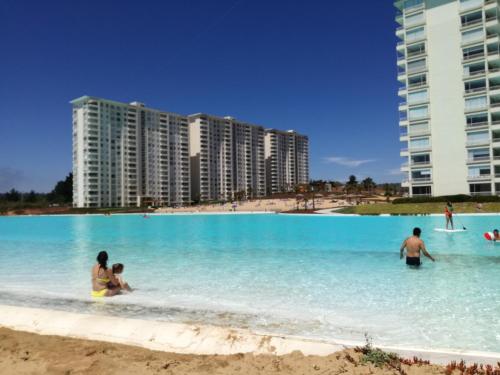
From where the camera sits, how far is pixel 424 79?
65875 millimetres

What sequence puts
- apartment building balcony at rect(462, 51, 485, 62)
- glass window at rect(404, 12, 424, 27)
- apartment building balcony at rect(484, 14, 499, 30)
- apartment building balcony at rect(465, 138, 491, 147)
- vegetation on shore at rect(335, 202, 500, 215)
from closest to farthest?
1. vegetation on shore at rect(335, 202, 500, 215)
2. apartment building balcony at rect(484, 14, 499, 30)
3. apartment building balcony at rect(465, 138, 491, 147)
4. apartment building balcony at rect(462, 51, 485, 62)
5. glass window at rect(404, 12, 424, 27)

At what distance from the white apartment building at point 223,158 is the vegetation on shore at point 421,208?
307ft

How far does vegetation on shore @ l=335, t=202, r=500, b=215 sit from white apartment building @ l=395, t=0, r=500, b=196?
12415 millimetres

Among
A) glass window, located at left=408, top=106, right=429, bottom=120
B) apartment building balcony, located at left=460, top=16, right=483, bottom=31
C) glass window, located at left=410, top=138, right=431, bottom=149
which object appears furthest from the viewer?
glass window, located at left=408, top=106, right=429, bottom=120

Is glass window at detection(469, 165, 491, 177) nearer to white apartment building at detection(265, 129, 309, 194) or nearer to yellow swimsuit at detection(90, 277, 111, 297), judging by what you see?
yellow swimsuit at detection(90, 277, 111, 297)

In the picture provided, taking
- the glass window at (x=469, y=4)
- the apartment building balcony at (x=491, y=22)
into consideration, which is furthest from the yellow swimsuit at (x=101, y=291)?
the glass window at (x=469, y=4)

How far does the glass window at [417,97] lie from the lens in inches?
2579

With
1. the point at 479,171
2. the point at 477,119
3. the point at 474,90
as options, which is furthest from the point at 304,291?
the point at 474,90

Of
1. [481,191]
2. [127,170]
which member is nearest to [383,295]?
[481,191]

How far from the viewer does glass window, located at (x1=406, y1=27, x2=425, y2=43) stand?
6650 cm

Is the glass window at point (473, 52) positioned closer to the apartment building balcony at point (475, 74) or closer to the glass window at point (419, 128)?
the apartment building balcony at point (475, 74)

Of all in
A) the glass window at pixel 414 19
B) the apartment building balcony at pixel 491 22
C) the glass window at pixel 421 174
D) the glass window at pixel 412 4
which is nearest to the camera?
the apartment building balcony at pixel 491 22

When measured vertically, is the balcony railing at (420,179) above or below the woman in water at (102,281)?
above

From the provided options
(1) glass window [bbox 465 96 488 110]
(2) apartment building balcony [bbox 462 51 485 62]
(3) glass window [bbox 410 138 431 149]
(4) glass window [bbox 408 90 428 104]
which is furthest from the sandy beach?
(2) apartment building balcony [bbox 462 51 485 62]
